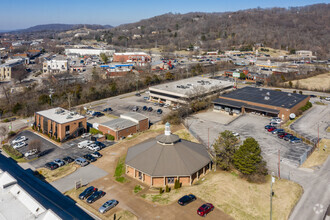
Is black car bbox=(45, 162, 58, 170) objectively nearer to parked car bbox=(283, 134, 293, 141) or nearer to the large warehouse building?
parked car bbox=(283, 134, 293, 141)

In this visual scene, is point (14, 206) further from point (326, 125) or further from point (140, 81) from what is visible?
point (140, 81)

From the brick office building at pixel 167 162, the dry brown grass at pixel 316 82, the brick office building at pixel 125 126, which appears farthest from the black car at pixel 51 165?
the dry brown grass at pixel 316 82

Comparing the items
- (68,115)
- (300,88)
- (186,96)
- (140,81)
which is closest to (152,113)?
(186,96)

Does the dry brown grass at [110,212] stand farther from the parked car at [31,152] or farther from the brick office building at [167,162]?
the parked car at [31,152]

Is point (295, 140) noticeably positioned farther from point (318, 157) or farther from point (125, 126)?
point (125, 126)

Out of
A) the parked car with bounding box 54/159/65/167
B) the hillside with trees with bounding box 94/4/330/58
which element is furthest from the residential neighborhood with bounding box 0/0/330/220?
the hillside with trees with bounding box 94/4/330/58

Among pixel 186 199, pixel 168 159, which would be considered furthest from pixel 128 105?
pixel 186 199

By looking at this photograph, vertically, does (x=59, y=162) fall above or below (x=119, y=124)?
below
